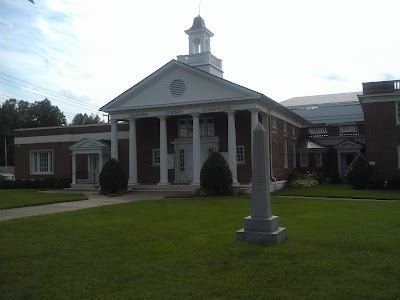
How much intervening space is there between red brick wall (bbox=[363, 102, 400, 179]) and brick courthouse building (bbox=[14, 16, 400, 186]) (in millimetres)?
61

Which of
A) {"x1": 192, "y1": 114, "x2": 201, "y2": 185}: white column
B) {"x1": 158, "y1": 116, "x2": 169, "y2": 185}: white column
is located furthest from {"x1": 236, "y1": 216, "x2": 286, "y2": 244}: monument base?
{"x1": 158, "y1": 116, "x2": 169, "y2": 185}: white column

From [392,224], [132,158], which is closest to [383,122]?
[132,158]

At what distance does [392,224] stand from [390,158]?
19255 millimetres

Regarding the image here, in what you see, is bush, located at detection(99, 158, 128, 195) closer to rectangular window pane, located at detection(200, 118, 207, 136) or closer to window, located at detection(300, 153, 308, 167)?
rectangular window pane, located at detection(200, 118, 207, 136)

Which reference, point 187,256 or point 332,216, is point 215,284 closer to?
point 187,256

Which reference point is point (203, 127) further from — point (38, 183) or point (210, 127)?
point (38, 183)

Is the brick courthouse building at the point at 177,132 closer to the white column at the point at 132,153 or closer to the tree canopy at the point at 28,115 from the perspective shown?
the white column at the point at 132,153

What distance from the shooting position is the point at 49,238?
10.4 meters

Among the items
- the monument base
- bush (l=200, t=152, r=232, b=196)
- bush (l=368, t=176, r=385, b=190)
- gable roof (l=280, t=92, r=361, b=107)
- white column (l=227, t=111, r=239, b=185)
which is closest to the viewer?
the monument base

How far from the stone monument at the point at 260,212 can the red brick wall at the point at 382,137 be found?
71.7 feet

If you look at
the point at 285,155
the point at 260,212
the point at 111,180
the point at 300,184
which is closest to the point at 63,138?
the point at 111,180

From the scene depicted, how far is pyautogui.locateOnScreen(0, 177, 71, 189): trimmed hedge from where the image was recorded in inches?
1329

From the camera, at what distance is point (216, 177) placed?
24.4m

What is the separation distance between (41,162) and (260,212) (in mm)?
30937
